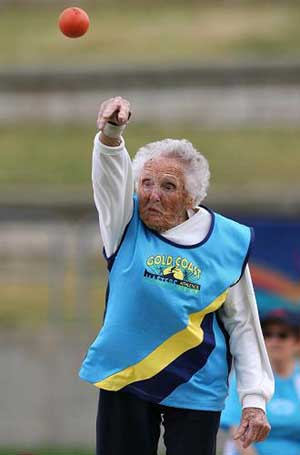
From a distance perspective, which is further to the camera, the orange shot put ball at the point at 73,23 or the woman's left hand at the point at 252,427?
the orange shot put ball at the point at 73,23

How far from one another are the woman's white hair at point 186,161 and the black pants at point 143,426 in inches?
29.8

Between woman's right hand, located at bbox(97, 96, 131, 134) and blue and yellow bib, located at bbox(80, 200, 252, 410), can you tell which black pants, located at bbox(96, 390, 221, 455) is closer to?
blue and yellow bib, located at bbox(80, 200, 252, 410)

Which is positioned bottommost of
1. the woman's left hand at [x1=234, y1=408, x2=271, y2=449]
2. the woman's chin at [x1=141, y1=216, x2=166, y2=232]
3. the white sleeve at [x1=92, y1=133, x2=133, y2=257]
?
the woman's left hand at [x1=234, y1=408, x2=271, y2=449]

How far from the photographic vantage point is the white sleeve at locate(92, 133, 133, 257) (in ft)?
14.2

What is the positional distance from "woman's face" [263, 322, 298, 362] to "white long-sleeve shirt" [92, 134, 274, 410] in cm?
163

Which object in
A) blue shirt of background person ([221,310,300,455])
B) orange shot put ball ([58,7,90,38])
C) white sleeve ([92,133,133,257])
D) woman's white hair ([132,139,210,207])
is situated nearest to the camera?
white sleeve ([92,133,133,257])

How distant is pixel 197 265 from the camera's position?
4.48 meters

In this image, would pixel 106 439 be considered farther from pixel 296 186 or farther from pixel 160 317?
pixel 296 186

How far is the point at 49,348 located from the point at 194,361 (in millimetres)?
4452

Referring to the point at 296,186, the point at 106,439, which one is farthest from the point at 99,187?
the point at 296,186

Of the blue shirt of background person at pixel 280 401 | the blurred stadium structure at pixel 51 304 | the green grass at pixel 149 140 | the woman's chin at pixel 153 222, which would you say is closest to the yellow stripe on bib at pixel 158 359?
the woman's chin at pixel 153 222

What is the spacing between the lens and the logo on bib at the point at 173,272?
4.41 meters

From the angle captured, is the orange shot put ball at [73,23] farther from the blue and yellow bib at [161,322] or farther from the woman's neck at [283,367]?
the woman's neck at [283,367]

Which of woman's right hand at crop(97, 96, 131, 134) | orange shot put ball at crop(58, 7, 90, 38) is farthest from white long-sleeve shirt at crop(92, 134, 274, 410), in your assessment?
orange shot put ball at crop(58, 7, 90, 38)
